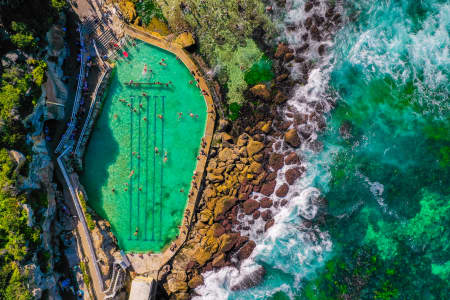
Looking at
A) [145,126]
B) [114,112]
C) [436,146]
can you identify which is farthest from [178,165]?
[436,146]

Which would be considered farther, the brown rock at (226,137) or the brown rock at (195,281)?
the brown rock at (195,281)

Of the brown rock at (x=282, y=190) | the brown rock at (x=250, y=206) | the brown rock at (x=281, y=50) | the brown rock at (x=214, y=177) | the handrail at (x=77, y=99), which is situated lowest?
the brown rock at (x=250, y=206)

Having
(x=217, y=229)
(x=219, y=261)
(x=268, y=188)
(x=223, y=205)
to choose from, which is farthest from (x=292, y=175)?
(x=219, y=261)

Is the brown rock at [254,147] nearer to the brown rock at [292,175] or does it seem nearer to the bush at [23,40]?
the brown rock at [292,175]

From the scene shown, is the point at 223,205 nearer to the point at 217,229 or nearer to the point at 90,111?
the point at 217,229

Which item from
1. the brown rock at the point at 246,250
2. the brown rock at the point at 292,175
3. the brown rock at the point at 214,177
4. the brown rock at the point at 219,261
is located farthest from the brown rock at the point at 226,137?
the brown rock at the point at 219,261
